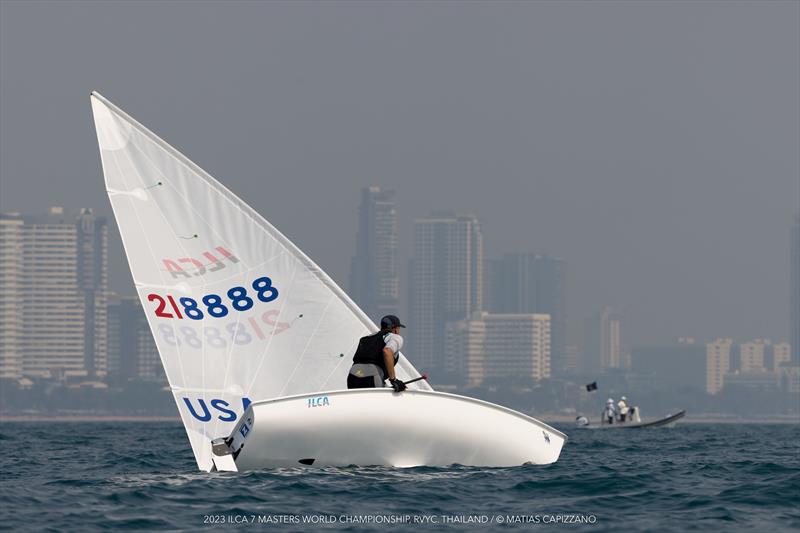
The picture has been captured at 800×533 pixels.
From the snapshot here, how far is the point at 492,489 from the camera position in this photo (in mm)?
18547

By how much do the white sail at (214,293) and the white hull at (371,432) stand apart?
1625 mm

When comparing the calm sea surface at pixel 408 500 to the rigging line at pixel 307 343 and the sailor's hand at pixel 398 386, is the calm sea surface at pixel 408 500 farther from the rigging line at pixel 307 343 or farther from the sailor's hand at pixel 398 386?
the rigging line at pixel 307 343

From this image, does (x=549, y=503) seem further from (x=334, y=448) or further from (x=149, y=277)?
(x=149, y=277)

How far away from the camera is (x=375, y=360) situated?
19844 millimetres

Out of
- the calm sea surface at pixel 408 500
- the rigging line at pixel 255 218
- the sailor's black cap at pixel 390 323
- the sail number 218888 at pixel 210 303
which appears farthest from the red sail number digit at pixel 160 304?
the sailor's black cap at pixel 390 323

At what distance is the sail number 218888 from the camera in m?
21.5

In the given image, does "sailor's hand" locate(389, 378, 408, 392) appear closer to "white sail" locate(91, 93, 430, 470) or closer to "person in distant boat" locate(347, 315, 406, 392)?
"person in distant boat" locate(347, 315, 406, 392)

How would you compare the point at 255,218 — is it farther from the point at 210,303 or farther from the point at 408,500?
the point at 408,500

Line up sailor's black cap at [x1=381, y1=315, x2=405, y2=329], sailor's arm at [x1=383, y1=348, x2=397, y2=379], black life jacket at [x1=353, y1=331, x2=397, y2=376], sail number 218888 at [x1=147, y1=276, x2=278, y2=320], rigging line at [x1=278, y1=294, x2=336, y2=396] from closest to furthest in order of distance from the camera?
sailor's arm at [x1=383, y1=348, x2=397, y2=379]
black life jacket at [x1=353, y1=331, x2=397, y2=376]
sailor's black cap at [x1=381, y1=315, x2=405, y2=329]
sail number 218888 at [x1=147, y1=276, x2=278, y2=320]
rigging line at [x1=278, y1=294, x2=336, y2=396]

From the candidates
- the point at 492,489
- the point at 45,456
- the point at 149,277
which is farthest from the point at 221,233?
the point at 45,456

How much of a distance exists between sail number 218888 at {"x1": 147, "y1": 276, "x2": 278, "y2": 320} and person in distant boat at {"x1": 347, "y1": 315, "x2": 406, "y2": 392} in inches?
90.0

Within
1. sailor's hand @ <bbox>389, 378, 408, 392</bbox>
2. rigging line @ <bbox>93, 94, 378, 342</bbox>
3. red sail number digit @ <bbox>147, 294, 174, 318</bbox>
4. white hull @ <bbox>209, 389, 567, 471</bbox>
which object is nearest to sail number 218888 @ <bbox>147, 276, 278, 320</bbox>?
red sail number digit @ <bbox>147, 294, 174, 318</bbox>

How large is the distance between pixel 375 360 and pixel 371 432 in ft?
3.58

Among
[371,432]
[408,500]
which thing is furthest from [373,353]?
[408,500]
